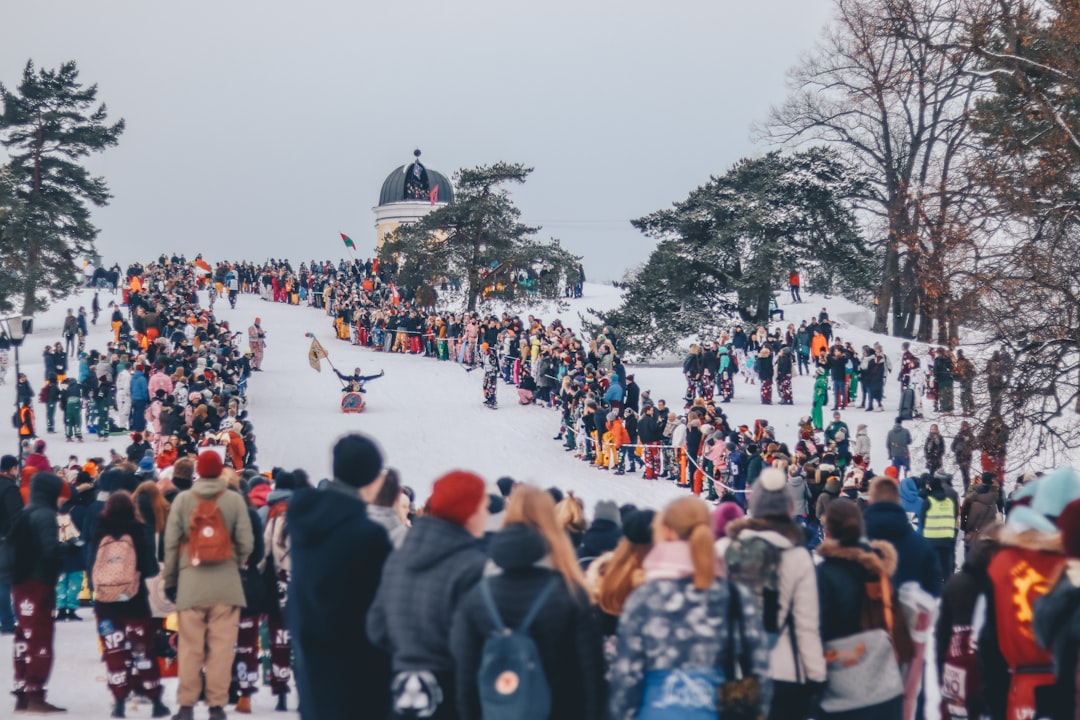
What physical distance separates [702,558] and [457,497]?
1097mm

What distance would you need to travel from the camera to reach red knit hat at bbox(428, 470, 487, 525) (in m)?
5.44

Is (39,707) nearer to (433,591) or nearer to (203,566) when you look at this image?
(203,566)

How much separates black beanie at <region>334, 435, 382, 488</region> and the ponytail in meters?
1.74

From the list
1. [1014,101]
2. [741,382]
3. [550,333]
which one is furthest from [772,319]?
[1014,101]

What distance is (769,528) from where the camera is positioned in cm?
605

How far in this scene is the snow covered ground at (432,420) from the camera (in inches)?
1010

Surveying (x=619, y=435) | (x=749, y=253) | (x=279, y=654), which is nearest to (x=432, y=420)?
(x=619, y=435)

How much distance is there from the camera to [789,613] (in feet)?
19.5

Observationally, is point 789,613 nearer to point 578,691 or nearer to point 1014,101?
point 578,691

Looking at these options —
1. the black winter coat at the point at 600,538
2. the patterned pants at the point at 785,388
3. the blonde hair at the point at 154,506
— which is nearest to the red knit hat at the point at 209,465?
the blonde hair at the point at 154,506

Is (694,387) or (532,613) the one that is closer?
(532,613)

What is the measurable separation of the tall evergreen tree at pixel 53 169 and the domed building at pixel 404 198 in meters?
26.8

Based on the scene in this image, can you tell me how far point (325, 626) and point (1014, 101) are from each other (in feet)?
62.2

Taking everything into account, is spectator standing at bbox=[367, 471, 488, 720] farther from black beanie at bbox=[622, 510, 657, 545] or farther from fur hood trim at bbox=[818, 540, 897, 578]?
fur hood trim at bbox=[818, 540, 897, 578]
